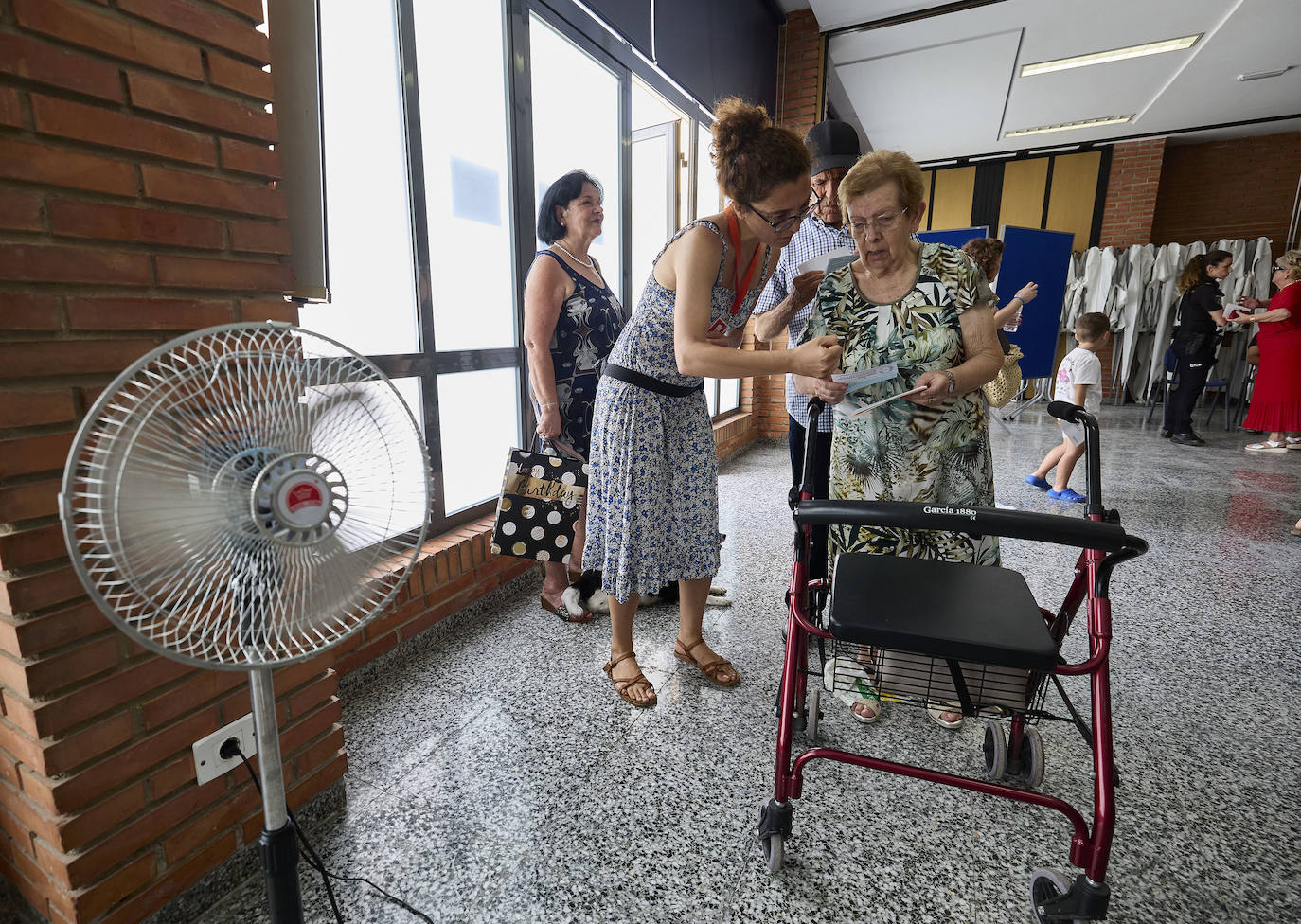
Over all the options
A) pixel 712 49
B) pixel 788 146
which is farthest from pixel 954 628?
pixel 712 49

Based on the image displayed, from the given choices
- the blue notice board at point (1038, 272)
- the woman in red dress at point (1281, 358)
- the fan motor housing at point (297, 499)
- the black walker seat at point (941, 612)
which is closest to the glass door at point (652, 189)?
the blue notice board at point (1038, 272)

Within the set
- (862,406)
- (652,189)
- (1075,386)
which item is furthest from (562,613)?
(1075,386)

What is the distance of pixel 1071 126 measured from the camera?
25.5ft

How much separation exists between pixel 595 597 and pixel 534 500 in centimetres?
54

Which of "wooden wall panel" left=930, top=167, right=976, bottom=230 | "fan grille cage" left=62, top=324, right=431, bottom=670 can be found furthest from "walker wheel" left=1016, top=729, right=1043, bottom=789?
"wooden wall panel" left=930, top=167, right=976, bottom=230

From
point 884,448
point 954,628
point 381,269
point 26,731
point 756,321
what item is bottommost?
point 26,731

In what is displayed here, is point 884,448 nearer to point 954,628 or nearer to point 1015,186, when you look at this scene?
point 954,628

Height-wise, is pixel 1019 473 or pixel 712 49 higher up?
pixel 712 49

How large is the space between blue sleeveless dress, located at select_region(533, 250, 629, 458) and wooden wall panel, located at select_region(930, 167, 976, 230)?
9.31 metres

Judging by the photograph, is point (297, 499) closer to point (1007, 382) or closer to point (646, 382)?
point (646, 382)

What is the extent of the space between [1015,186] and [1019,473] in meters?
6.63

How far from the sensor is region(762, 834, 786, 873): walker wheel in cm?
122

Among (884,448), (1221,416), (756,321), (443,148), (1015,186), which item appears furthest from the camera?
(1015,186)

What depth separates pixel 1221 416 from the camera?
7.57 m
